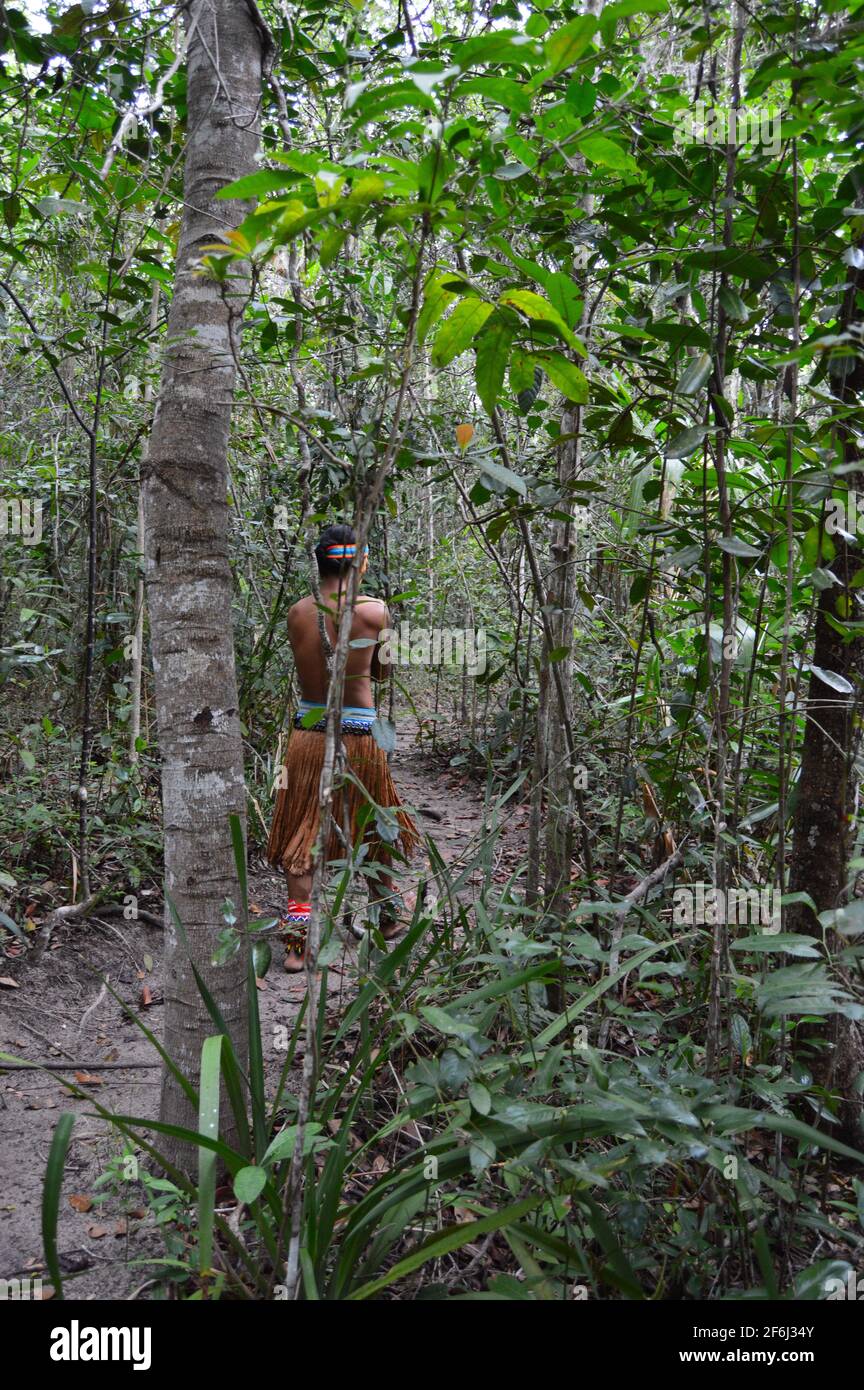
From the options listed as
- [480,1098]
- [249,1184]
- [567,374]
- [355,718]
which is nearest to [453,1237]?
[480,1098]

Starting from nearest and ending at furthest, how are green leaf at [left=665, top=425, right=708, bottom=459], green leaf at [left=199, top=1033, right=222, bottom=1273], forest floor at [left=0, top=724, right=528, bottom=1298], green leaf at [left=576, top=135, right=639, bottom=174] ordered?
green leaf at [left=199, top=1033, right=222, bottom=1273]
green leaf at [left=576, top=135, right=639, bottom=174]
green leaf at [left=665, top=425, right=708, bottom=459]
forest floor at [left=0, top=724, right=528, bottom=1298]

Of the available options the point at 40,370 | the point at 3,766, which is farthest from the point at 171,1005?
the point at 40,370

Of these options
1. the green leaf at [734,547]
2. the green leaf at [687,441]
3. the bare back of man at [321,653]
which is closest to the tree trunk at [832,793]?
the green leaf at [734,547]

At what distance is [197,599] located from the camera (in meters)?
1.88

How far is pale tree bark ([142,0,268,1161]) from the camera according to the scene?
73.6 inches

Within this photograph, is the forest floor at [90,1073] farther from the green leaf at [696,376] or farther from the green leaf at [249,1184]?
the green leaf at [696,376]

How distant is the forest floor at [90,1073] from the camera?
71.3 inches

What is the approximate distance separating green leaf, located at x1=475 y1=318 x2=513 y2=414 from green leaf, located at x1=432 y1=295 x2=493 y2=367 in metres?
0.02

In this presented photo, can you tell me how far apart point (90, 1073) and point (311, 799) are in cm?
128

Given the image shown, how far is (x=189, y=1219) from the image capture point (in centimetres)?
179

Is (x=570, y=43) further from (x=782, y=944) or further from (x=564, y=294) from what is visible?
(x=782, y=944)

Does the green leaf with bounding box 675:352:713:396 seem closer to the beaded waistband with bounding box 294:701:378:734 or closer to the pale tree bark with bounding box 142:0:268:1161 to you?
the pale tree bark with bounding box 142:0:268:1161

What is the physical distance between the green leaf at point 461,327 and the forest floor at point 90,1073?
4.16 ft

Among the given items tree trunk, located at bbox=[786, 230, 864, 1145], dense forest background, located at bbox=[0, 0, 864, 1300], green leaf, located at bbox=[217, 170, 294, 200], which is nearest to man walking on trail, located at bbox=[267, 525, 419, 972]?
dense forest background, located at bbox=[0, 0, 864, 1300]
